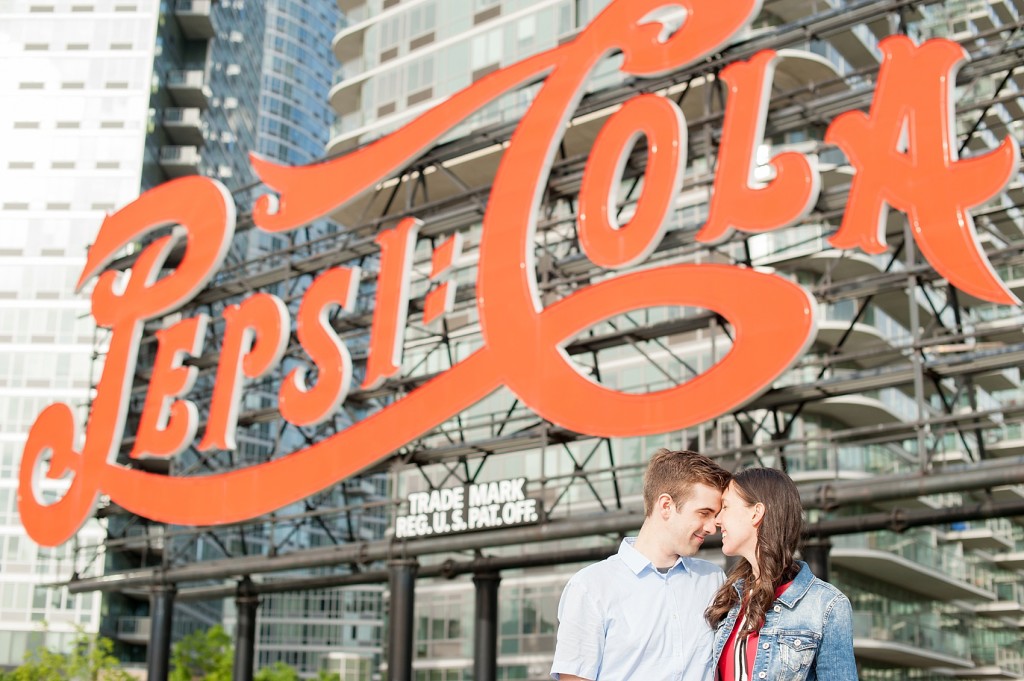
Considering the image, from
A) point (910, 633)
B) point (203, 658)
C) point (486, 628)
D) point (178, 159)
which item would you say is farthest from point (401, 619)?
point (178, 159)

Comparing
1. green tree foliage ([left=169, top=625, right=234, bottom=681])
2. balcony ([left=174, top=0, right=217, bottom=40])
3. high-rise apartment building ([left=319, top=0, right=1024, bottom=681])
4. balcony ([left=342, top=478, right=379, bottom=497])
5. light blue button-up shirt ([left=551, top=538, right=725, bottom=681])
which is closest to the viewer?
light blue button-up shirt ([left=551, top=538, right=725, bottom=681])

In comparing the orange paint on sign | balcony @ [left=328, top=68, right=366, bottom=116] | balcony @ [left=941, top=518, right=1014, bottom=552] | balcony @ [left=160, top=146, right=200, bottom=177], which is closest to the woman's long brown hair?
the orange paint on sign

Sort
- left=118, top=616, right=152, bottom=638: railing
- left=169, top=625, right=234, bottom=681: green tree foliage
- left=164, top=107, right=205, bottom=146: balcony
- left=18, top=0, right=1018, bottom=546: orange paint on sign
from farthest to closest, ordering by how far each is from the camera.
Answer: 1. left=164, top=107, right=205, bottom=146: balcony
2. left=118, top=616, right=152, bottom=638: railing
3. left=169, top=625, right=234, bottom=681: green tree foliage
4. left=18, top=0, right=1018, bottom=546: orange paint on sign

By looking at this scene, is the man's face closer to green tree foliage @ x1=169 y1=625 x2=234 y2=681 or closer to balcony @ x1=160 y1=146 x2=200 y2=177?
green tree foliage @ x1=169 y1=625 x2=234 y2=681

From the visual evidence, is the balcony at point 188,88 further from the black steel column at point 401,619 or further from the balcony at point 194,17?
the black steel column at point 401,619

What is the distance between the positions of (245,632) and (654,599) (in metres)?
29.4

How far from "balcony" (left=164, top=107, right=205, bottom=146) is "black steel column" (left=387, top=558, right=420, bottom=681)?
55.6m

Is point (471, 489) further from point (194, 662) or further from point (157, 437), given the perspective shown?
point (194, 662)

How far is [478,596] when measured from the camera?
27.2 m

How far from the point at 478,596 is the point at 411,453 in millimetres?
3209

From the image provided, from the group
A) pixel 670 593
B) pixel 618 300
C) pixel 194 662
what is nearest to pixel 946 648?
pixel 194 662

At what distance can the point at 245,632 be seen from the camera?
3328cm

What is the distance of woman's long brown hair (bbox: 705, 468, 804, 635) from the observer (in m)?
4.93

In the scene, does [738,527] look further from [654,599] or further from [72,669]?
[72,669]
